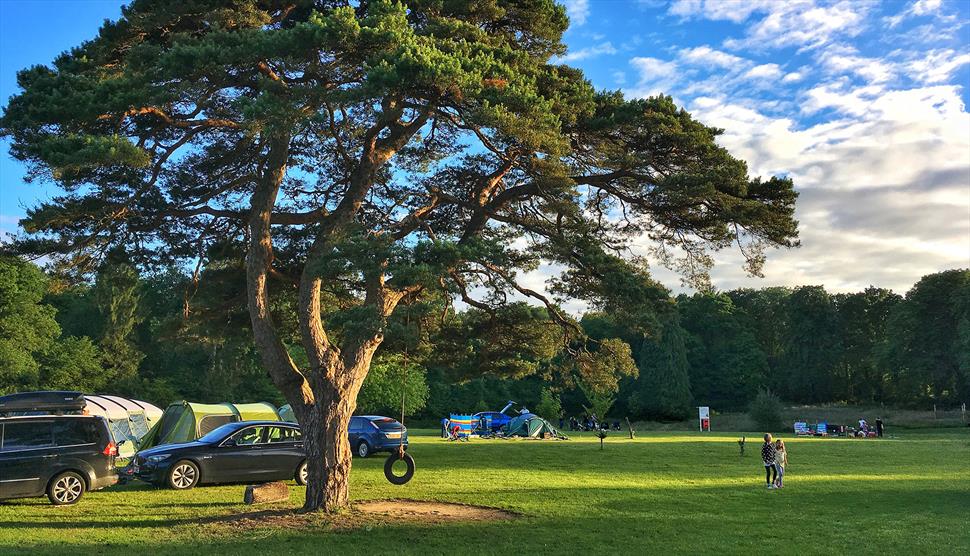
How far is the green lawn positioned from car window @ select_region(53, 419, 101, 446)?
1150 mm

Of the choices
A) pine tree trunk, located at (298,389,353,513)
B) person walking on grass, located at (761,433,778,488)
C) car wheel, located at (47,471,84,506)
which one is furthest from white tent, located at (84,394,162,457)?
person walking on grass, located at (761,433,778,488)

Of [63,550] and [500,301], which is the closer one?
[63,550]

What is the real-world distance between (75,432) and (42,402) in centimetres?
161

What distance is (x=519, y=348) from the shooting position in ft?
50.8

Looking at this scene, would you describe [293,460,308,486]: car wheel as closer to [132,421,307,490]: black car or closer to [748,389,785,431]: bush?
[132,421,307,490]: black car

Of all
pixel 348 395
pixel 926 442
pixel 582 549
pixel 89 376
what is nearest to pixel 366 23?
pixel 348 395

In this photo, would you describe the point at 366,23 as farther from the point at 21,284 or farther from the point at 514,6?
the point at 21,284

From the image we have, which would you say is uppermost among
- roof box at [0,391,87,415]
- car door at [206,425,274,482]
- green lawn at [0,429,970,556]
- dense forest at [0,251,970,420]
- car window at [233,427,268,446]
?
dense forest at [0,251,970,420]

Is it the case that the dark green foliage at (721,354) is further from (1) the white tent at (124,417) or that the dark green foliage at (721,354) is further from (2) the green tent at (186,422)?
(2) the green tent at (186,422)

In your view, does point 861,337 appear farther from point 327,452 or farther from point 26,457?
point 26,457

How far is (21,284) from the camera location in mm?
38562

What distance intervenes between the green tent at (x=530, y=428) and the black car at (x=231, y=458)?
22.3 metres

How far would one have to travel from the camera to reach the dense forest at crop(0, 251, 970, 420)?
49.3ft

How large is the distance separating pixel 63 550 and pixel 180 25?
7895 mm
